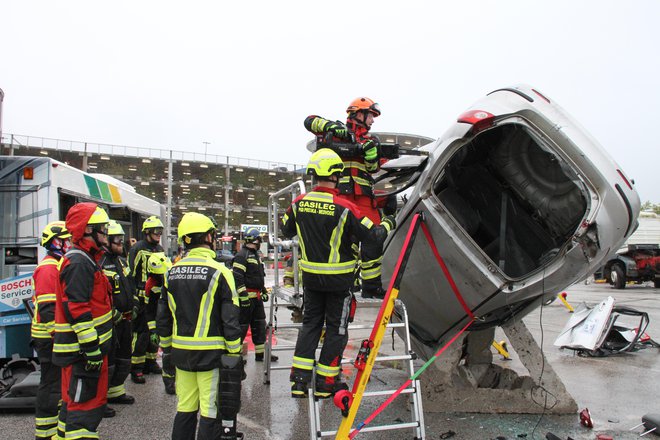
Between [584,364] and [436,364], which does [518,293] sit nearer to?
[436,364]

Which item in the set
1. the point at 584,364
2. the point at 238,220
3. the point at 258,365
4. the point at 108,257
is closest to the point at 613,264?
the point at 584,364

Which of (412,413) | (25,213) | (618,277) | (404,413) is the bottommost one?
(618,277)

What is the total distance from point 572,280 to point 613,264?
1603 cm

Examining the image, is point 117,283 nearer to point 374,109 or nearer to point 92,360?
point 92,360

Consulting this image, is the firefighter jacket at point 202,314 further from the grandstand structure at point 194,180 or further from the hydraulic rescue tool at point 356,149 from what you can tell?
the grandstand structure at point 194,180

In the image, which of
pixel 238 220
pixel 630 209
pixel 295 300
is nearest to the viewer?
pixel 630 209

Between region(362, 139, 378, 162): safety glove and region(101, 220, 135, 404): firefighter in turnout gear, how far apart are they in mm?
2684

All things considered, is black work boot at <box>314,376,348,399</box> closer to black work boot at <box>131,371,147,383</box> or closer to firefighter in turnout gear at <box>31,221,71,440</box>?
firefighter in turnout gear at <box>31,221,71,440</box>

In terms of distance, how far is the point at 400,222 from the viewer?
4.16m

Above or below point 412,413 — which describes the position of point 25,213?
above

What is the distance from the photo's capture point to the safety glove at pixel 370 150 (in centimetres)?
406

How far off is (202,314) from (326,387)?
102cm

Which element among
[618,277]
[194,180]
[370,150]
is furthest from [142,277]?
[194,180]

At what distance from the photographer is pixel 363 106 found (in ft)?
14.8
